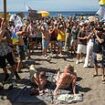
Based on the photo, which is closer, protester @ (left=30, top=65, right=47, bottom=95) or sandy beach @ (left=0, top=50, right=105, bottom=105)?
sandy beach @ (left=0, top=50, right=105, bottom=105)

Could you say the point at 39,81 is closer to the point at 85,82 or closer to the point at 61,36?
the point at 85,82

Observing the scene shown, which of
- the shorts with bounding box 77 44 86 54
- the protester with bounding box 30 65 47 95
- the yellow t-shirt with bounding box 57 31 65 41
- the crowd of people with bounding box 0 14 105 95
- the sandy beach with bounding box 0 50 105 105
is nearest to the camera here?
the sandy beach with bounding box 0 50 105 105

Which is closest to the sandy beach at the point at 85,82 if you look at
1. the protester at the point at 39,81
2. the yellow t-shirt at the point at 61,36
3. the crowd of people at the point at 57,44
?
the crowd of people at the point at 57,44

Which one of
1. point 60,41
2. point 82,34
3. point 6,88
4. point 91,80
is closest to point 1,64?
point 6,88

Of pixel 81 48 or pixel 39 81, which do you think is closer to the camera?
pixel 39 81

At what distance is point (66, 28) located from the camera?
786 inches

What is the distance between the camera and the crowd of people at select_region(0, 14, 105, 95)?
37.3ft

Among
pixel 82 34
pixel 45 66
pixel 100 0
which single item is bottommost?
pixel 45 66

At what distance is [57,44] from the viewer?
18.7 meters

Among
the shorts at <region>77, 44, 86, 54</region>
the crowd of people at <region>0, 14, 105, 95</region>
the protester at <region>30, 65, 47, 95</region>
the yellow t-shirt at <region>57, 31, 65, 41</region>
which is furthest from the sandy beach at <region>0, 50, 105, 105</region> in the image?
the yellow t-shirt at <region>57, 31, 65, 41</region>

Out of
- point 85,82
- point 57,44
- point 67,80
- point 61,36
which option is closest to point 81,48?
point 61,36

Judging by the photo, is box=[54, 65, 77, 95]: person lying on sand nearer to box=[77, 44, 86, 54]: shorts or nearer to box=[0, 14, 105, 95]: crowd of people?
box=[0, 14, 105, 95]: crowd of people

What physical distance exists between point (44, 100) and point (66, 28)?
9.91 meters

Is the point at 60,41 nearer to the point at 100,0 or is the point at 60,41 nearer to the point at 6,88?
the point at 100,0
